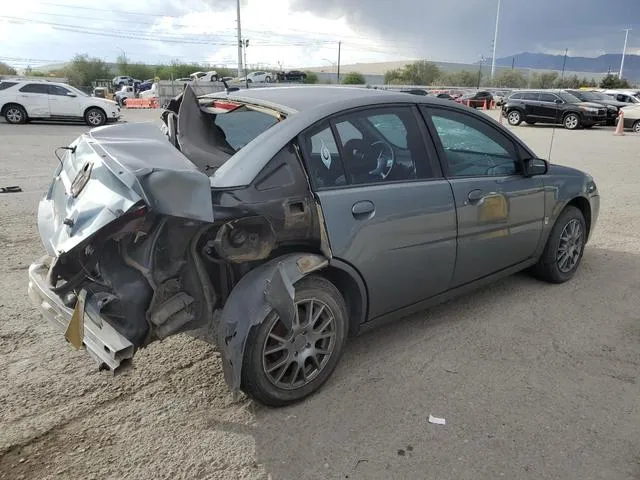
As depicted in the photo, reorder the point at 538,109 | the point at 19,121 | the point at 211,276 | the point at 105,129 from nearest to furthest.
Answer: the point at 211,276
the point at 105,129
the point at 19,121
the point at 538,109

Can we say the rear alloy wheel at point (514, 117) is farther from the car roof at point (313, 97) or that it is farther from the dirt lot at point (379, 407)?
the car roof at point (313, 97)

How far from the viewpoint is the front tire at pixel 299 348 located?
2693mm

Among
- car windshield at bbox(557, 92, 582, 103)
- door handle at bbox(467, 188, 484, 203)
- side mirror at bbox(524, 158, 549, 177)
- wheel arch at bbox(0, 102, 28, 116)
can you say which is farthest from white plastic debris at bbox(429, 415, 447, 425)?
car windshield at bbox(557, 92, 582, 103)

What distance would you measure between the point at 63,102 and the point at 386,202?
19826 millimetres

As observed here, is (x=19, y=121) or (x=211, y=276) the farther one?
(x=19, y=121)

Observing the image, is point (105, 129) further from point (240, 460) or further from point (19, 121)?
point (19, 121)

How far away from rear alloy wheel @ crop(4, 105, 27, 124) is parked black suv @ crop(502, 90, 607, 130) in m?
19.8

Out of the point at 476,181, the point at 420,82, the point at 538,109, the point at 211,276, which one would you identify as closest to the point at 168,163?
the point at 211,276

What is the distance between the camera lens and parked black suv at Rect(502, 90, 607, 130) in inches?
905

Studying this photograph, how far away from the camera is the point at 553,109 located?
2347cm

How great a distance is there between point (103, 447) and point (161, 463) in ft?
1.08

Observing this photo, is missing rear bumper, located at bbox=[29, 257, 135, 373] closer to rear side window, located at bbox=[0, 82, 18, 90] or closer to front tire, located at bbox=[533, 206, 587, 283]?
front tire, located at bbox=[533, 206, 587, 283]

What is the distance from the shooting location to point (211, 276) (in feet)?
9.41

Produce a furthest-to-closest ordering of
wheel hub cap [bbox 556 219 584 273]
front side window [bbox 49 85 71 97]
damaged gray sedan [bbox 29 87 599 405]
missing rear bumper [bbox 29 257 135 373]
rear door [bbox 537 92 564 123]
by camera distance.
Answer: rear door [bbox 537 92 564 123] < front side window [bbox 49 85 71 97] < wheel hub cap [bbox 556 219 584 273] < damaged gray sedan [bbox 29 87 599 405] < missing rear bumper [bbox 29 257 135 373]
